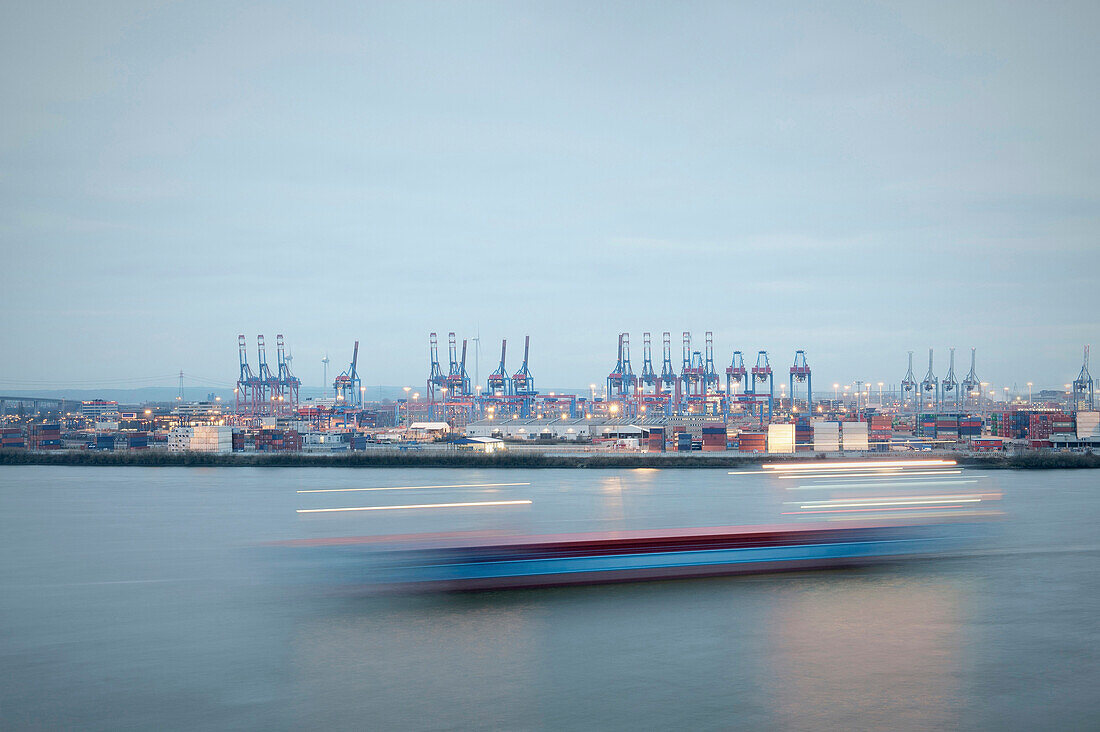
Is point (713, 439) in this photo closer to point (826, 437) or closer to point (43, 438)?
point (826, 437)

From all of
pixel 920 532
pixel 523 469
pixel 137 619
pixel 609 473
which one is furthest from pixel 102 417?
pixel 920 532

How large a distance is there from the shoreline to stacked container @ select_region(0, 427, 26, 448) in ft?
4.73

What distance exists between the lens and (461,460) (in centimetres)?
1445

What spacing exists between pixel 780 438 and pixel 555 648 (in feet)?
43.7

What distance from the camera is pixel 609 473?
Answer: 13.2 metres

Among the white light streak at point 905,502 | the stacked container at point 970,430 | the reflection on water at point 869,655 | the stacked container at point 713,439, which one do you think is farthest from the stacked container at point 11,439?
the stacked container at point 970,430

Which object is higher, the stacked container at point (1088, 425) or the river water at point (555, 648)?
the stacked container at point (1088, 425)

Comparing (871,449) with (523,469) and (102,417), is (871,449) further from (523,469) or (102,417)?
(102,417)

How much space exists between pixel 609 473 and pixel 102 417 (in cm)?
1984

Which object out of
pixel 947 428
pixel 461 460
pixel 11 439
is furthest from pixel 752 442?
pixel 11 439

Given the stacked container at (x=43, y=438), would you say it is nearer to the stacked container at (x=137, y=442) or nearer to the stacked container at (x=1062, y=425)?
the stacked container at (x=137, y=442)

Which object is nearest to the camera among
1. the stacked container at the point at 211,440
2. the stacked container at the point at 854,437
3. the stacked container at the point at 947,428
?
the stacked container at the point at 854,437

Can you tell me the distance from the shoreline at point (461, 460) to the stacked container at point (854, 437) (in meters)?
1.00

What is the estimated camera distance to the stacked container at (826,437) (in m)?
16.1
